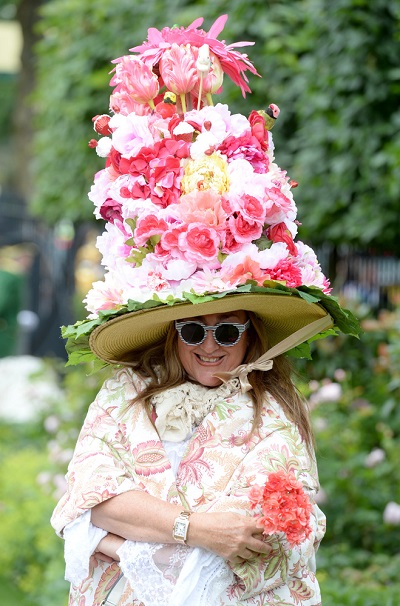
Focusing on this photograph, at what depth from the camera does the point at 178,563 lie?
2.99 metres

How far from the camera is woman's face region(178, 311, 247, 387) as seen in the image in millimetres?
3156

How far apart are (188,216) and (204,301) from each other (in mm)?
235

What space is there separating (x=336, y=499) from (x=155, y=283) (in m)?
3.54

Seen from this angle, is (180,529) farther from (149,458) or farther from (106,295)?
(106,295)

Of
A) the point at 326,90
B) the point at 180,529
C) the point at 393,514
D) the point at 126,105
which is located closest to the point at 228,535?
→ the point at 180,529

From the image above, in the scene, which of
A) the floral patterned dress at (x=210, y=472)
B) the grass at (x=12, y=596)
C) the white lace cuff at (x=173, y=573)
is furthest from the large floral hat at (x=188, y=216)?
the grass at (x=12, y=596)

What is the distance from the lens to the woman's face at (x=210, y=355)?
124 inches

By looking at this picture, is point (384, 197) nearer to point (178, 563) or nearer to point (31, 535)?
point (31, 535)

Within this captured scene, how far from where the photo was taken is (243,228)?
10.0 ft

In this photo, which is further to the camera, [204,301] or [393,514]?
[393,514]

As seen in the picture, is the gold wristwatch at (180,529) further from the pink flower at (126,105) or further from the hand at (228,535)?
the pink flower at (126,105)

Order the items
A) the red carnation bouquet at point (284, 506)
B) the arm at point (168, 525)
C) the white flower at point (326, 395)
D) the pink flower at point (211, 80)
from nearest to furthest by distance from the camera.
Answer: the red carnation bouquet at point (284, 506), the arm at point (168, 525), the pink flower at point (211, 80), the white flower at point (326, 395)

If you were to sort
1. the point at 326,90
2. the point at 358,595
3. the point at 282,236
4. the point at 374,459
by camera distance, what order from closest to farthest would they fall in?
the point at 282,236
the point at 358,595
the point at 374,459
the point at 326,90

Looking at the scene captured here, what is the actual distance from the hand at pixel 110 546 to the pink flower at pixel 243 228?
839 mm
